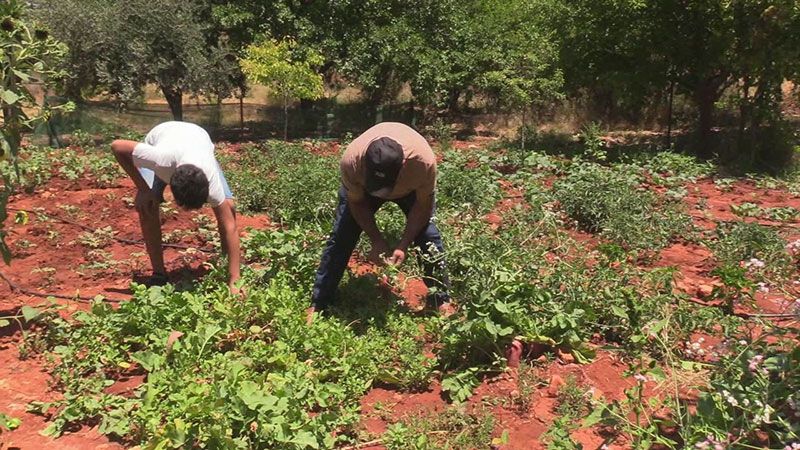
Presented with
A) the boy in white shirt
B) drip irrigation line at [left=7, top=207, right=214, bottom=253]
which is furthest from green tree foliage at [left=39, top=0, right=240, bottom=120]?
the boy in white shirt

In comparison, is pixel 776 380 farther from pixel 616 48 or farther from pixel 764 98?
pixel 616 48

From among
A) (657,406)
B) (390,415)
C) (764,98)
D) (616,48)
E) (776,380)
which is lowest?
(390,415)

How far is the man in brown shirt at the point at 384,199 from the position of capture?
3.46 metres

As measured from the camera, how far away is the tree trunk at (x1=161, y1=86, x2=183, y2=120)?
13534 millimetres

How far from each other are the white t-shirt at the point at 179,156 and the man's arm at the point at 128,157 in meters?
0.13

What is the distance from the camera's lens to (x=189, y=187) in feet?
12.2

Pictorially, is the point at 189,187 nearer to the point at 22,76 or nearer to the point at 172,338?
the point at 172,338

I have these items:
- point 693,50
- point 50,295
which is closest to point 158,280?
point 50,295

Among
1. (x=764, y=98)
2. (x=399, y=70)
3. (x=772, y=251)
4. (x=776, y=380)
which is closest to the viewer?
(x=776, y=380)

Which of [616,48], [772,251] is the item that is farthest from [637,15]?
[772,251]

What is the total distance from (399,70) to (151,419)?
13654 millimetres

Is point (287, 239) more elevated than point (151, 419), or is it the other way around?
point (287, 239)

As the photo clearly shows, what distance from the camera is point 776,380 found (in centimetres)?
264

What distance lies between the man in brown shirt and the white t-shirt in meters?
0.82
